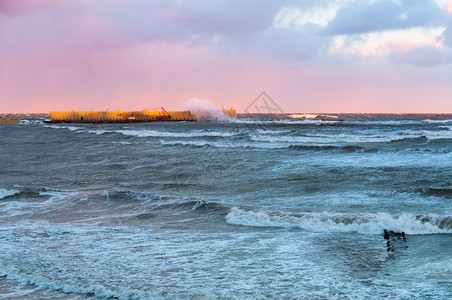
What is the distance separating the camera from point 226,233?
10422 millimetres

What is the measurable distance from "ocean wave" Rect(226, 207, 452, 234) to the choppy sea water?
0.03 metres

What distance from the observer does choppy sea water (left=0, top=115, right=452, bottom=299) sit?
7.01 m

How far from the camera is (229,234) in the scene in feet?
33.9

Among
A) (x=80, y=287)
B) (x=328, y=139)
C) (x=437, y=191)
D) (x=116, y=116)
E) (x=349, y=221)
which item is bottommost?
(x=80, y=287)

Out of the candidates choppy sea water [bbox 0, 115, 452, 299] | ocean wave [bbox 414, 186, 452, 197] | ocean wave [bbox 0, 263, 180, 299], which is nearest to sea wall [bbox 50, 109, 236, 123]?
choppy sea water [bbox 0, 115, 452, 299]

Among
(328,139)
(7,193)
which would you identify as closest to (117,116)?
(328,139)

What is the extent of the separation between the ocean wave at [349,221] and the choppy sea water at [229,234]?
0.03 m

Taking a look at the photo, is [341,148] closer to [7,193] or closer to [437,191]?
[437,191]

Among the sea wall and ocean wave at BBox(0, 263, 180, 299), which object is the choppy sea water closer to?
ocean wave at BBox(0, 263, 180, 299)

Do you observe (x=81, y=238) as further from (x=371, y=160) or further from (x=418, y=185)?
(x=371, y=160)

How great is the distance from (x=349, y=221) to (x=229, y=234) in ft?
9.16

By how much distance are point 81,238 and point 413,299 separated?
6600 mm

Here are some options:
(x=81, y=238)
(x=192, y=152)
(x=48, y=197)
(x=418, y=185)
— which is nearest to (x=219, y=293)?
(x=81, y=238)

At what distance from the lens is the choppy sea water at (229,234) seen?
276 inches
